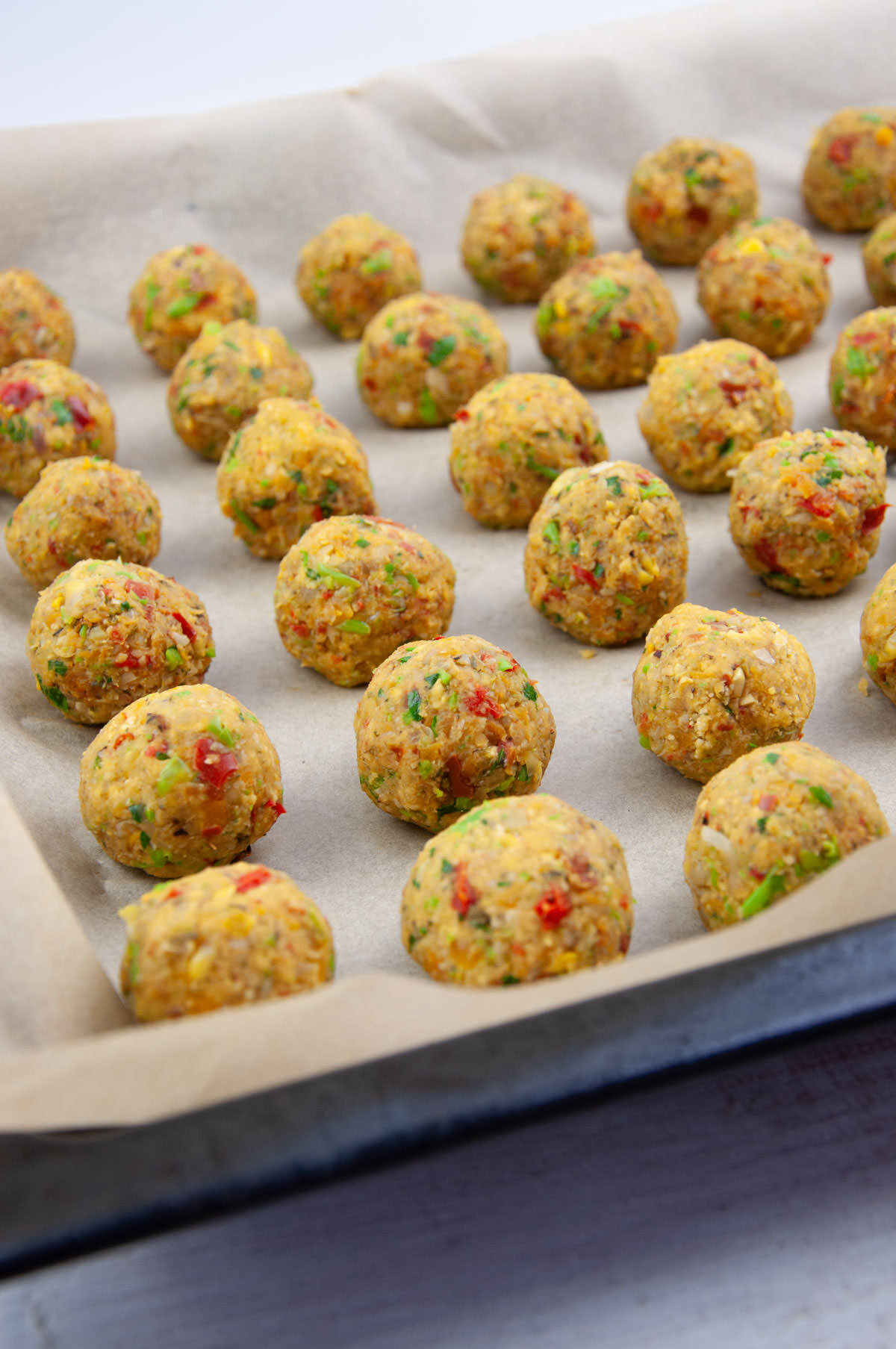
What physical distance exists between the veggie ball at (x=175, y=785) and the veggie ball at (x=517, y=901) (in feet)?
1.41

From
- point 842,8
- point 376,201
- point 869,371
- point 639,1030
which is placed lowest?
point 639,1030

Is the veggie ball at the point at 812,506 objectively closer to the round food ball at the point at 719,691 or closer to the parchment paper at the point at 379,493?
the parchment paper at the point at 379,493

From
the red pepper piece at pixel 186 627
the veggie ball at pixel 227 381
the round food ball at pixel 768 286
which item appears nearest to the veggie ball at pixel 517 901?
the red pepper piece at pixel 186 627

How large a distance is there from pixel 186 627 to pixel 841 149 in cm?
299

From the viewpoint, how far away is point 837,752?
273 cm

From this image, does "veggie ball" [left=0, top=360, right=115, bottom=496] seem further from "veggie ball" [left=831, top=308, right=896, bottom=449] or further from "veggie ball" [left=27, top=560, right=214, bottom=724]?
"veggie ball" [left=27, top=560, right=214, bottom=724]

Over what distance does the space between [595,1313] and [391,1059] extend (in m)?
0.46

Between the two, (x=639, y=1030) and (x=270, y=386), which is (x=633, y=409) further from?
(x=639, y=1030)

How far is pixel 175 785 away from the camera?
2.35 meters

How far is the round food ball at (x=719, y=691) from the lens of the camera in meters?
2.55

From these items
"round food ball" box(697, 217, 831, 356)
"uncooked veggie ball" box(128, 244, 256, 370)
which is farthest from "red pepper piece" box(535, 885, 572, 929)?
"uncooked veggie ball" box(128, 244, 256, 370)

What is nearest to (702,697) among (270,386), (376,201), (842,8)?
(270,386)

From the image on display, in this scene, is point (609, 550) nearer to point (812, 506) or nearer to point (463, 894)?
point (812, 506)

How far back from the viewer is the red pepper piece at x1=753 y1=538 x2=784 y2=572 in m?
3.07
